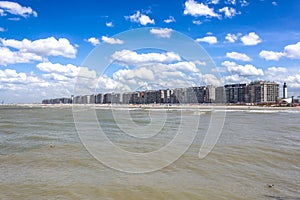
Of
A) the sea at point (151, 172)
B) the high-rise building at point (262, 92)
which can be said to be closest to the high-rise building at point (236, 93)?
the high-rise building at point (262, 92)

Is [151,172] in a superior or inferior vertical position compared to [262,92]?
inferior

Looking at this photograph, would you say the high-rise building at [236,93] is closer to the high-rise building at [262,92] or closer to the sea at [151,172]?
the high-rise building at [262,92]

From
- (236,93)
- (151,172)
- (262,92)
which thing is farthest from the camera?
(236,93)

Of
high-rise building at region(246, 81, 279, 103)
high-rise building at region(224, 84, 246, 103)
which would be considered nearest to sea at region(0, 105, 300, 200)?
high-rise building at region(246, 81, 279, 103)

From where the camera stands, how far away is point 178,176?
9.52m

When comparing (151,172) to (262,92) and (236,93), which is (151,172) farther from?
(236,93)

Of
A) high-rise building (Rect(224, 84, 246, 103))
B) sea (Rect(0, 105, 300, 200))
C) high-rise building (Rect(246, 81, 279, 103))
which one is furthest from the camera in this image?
high-rise building (Rect(224, 84, 246, 103))

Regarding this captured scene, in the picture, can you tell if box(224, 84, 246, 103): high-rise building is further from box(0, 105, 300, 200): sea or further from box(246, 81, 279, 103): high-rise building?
box(0, 105, 300, 200): sea

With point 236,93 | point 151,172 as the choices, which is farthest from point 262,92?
point 151,172

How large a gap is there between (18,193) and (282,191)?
7306mm

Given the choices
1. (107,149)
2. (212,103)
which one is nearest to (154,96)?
(212,103)

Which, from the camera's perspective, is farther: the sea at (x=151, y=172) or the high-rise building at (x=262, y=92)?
the high-rise building at (x=262, y=92)

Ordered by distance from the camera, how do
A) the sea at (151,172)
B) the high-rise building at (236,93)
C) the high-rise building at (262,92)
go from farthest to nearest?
the high-rise building at (236,93) < the high-rise building at (262,92) < the sea at (151,172)

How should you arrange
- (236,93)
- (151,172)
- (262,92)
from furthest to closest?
(236,93) < (262,92) < (151,172)
